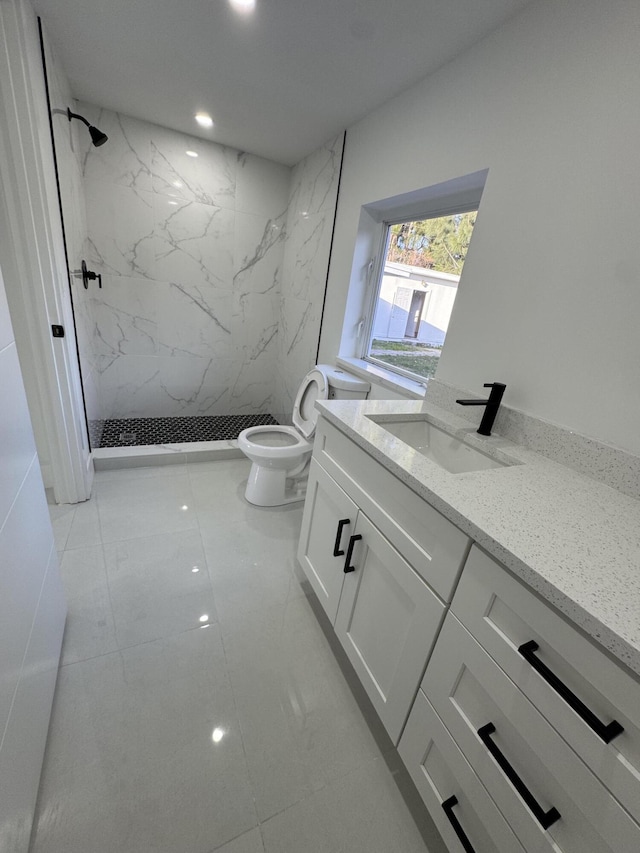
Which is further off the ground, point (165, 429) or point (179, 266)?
point (179, 266)

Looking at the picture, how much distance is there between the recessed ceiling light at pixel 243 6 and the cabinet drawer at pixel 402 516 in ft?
4.95

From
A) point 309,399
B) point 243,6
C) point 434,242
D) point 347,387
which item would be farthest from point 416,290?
point 243,6

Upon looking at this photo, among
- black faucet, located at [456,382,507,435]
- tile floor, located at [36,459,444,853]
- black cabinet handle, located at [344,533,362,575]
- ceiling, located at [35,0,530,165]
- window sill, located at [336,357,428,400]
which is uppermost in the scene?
ceiling, located at [35,0,530,165]

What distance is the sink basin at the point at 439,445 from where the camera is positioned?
1201 millimetres

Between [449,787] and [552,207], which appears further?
[552,207]

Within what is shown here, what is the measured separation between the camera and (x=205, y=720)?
3.60 ft

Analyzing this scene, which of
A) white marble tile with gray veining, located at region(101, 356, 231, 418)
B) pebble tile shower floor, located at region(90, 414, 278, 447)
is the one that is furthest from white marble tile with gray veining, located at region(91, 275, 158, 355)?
pebble tile shower floor, located at region(90, 414, 278, 447)

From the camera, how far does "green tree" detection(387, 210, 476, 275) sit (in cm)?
163

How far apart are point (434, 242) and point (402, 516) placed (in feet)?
4.87

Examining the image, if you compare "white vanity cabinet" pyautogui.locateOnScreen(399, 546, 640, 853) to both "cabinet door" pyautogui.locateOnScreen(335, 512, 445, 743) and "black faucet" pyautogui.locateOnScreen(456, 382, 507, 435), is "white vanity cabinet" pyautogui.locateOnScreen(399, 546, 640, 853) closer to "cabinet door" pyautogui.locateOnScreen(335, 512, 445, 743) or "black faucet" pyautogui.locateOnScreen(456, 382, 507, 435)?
"cabinet door" pyautogui.locateOnScreen(335, 512, 445, 743)

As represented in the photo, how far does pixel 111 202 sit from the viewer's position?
2.46 meters

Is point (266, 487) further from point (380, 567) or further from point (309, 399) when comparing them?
point (380, 567)

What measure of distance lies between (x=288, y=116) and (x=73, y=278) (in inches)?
58.5

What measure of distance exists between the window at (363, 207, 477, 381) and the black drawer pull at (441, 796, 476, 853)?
152cm
